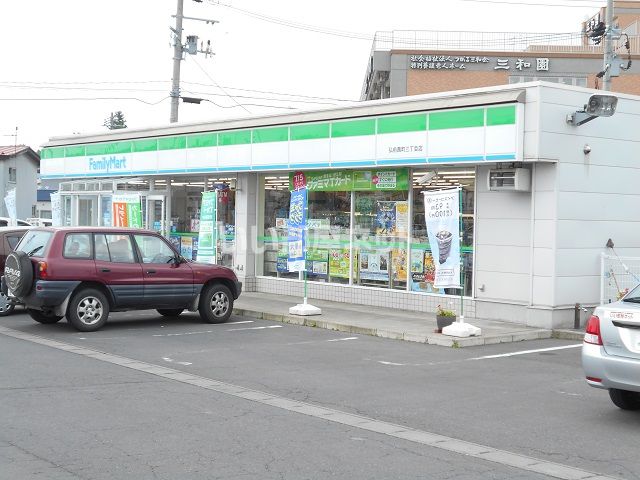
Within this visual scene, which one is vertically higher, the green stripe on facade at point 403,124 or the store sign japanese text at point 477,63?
the store sign japanese text at point 477,63

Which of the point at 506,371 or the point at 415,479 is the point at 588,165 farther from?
the point at 415,479

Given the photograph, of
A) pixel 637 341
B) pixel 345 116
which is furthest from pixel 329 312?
pixel 637 341

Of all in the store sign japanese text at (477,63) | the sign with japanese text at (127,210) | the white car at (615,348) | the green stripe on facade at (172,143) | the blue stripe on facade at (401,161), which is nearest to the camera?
the white car at (615,348)

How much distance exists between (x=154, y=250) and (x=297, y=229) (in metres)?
3.22

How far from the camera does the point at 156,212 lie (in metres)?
25.1

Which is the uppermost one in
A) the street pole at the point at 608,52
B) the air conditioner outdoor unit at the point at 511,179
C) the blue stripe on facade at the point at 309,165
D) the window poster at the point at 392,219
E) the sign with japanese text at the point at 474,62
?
the sign with japanese text at the point at 474,62

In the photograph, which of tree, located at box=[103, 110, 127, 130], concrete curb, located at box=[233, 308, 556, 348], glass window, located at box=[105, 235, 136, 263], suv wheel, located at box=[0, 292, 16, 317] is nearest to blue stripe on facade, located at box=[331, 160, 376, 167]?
concrete curb, located at box=[233, 308, 556, 348]

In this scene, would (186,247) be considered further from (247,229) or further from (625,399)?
(625,399)

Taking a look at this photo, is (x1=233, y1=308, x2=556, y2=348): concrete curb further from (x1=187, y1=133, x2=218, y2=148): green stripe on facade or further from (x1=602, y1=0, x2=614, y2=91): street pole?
(x1=602, y1=0, x2=614, y2=91): street pole

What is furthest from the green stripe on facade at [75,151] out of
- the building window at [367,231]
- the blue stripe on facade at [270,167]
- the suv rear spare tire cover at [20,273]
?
the suv rear spare tire cover at [20,273]

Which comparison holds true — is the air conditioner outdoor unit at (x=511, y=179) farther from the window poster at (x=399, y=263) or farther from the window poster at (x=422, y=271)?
the window poster at (x=399, y=263)

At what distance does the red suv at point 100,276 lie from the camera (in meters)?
14.0

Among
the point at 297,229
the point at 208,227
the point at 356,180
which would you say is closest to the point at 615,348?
the point at 297,229

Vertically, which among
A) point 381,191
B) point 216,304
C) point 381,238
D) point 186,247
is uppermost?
point 381,191
